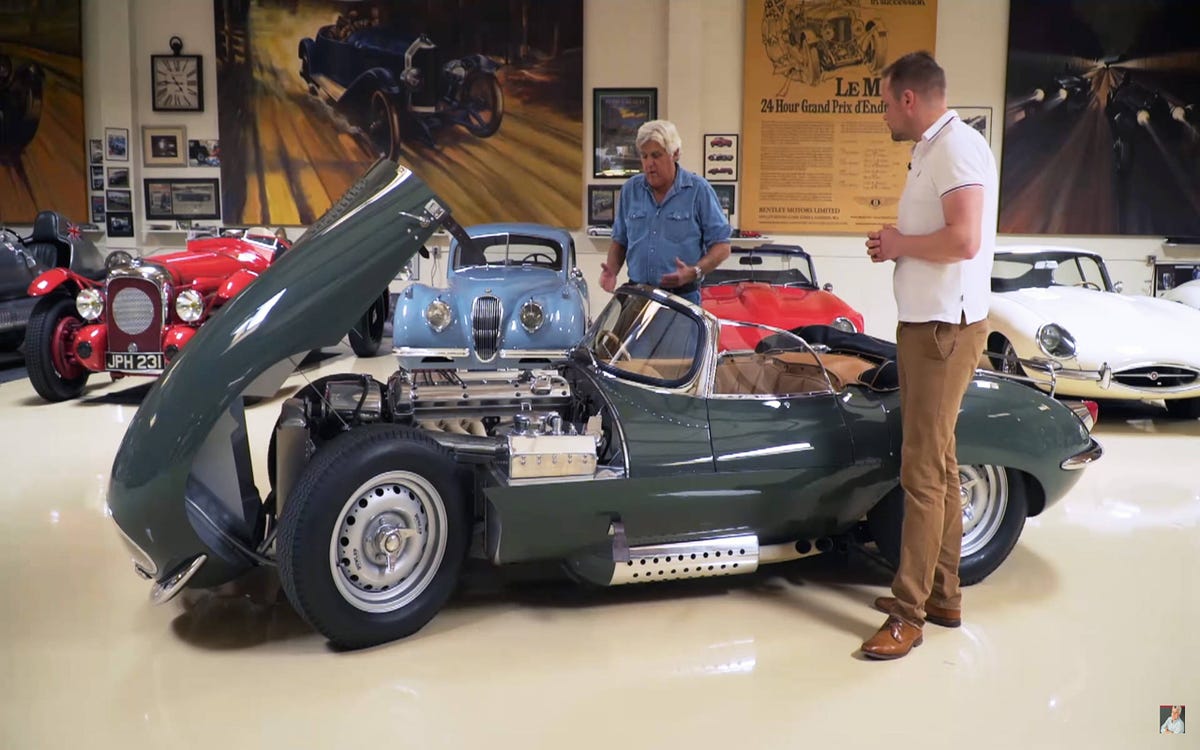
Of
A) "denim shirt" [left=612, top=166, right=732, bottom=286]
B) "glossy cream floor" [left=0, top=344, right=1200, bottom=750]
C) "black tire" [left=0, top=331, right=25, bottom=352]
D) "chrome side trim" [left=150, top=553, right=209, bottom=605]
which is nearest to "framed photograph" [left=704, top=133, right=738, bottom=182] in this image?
"denim shirt" [left=612, top=166, right=732, bottom=286]

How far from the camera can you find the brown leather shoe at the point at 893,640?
3139 mm

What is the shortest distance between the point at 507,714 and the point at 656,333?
1.57m

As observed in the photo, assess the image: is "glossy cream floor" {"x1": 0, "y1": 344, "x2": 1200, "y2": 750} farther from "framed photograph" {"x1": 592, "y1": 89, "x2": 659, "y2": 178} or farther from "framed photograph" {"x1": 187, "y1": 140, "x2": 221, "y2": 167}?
"framed photograph" {"x1": 187, "y1": 140, "x2": 221, "y2": 167}

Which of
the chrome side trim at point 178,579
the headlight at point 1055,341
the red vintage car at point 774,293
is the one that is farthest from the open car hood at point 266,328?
the headlight at point 1055,341

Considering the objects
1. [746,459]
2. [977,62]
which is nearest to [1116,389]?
[746,459]

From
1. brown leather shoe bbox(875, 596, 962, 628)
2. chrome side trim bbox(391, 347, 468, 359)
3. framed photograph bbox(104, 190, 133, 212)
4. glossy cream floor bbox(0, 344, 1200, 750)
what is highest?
framed photograph bbox(104, 190, 133, 212)

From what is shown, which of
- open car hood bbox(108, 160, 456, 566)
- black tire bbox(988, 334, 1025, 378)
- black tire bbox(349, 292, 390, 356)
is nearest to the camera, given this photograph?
open car hood bbox(108, 160, 456, 566)

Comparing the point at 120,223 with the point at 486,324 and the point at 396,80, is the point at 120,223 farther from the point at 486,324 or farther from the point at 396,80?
the point at 486,324

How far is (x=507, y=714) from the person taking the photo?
276 cm

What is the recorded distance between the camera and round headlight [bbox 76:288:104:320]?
7363 mm

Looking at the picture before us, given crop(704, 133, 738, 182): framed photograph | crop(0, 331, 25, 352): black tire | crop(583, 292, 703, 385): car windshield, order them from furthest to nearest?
crop(704, 133, 738, 182): framed photograph < crop(0, 331, 25, 352): black tire < crop(583, 292, 703, 385): car windshield

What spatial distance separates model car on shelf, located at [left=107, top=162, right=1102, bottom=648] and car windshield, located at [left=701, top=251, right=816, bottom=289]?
390 centimetres

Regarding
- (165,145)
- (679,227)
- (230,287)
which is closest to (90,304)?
(230,287)

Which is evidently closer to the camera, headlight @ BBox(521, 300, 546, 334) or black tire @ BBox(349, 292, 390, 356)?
headlight @ BBox(521, 300, 546, 334)
